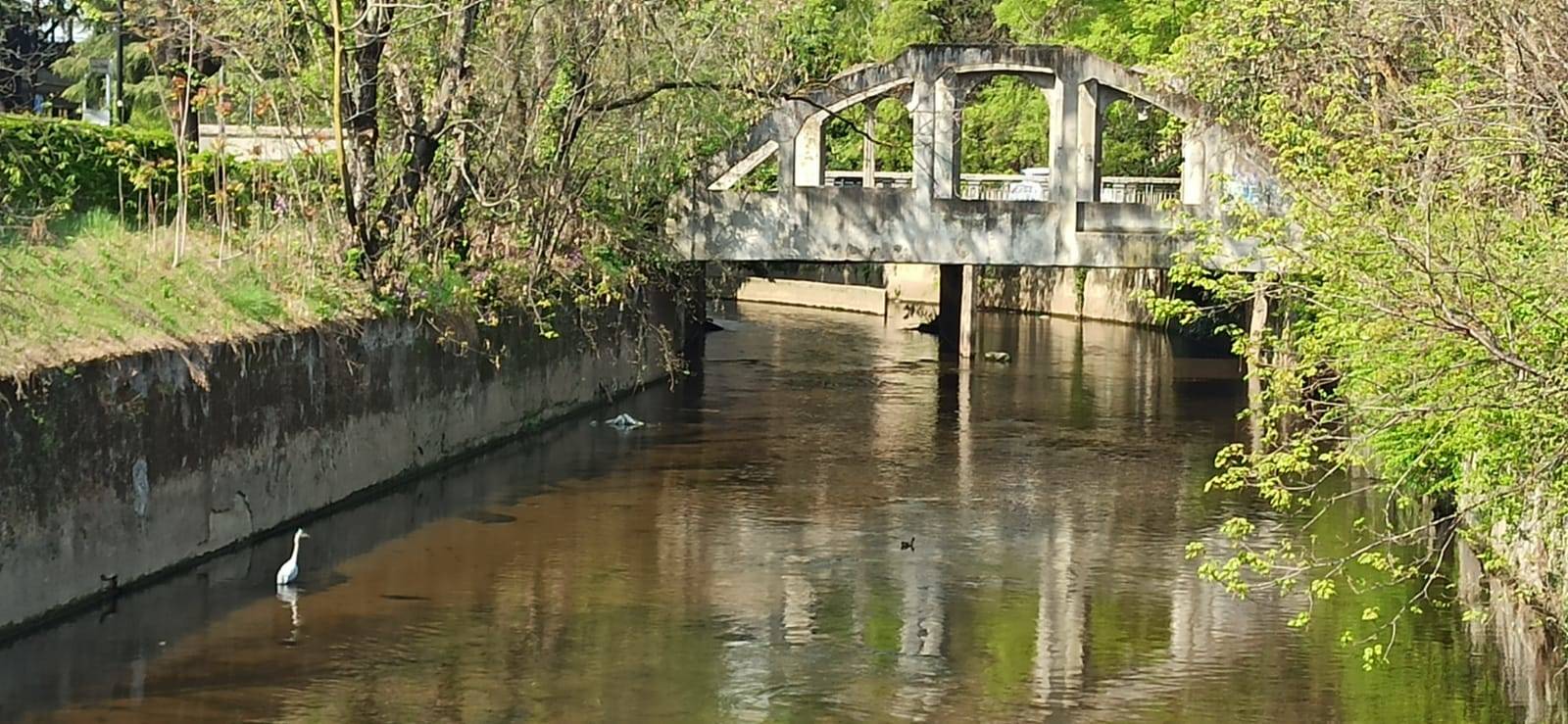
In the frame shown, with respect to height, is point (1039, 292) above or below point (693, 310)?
below

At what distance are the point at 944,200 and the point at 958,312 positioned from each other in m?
14.0

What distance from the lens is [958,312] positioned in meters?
55.8

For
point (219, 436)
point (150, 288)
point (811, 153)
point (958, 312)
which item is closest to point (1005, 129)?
point (958, 312)

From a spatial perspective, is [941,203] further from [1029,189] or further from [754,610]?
[754,610]

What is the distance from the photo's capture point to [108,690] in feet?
61.0

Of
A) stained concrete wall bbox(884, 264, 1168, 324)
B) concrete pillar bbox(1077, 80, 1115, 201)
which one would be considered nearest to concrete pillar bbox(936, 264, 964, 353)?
stained concrete wall bbox(884, 264, 1168, 324)

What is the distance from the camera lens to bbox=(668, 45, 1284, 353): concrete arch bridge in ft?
137

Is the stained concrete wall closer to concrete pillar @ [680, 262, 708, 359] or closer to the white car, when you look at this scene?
the white car

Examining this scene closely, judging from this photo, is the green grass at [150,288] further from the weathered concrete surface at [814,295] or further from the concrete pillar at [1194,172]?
the weathered concrete surface at [814,295]

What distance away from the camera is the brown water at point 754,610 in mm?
18953

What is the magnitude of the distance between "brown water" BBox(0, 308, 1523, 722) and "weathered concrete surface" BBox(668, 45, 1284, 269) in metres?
6.23

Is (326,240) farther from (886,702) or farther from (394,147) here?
(886,702)

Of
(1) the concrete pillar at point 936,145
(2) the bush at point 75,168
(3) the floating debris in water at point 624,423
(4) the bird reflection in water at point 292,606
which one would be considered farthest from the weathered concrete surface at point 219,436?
(1) the concrete pillar at point 936,145

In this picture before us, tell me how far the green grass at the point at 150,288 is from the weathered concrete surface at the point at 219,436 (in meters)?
0.32
